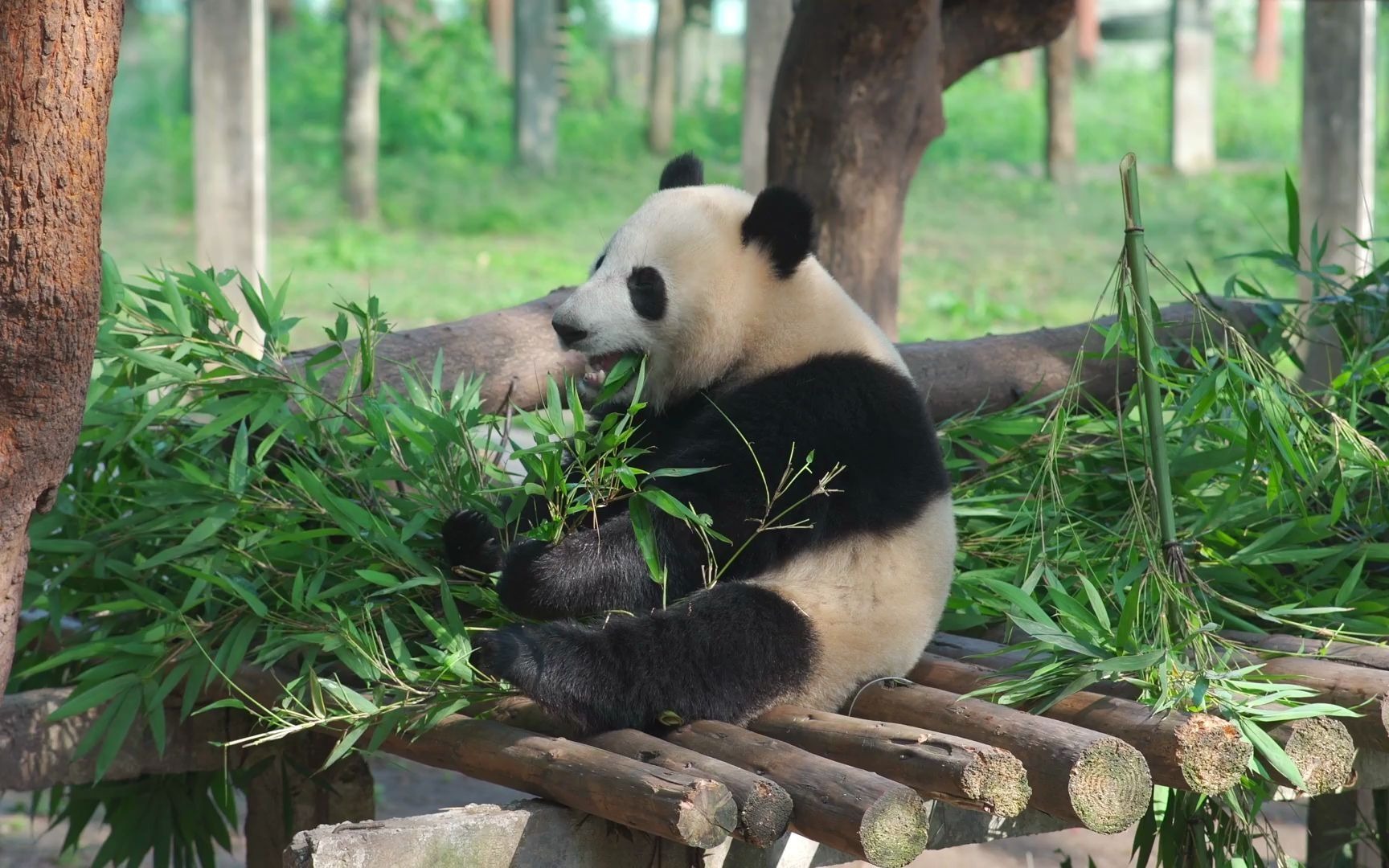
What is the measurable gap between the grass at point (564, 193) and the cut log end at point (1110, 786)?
491 centimetres

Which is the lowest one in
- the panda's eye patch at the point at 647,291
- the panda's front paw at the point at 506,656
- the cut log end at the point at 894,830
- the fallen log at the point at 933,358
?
the cut log end at the point at 894,830

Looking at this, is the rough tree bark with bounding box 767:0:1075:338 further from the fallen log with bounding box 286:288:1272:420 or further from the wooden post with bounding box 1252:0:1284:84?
the wooden post with bounding box 1252:0:1284:84

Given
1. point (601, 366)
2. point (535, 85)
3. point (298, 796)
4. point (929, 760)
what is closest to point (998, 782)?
point (929, 760)

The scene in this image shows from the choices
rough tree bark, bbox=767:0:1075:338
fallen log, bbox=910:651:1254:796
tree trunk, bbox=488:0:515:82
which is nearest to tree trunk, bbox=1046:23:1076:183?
tree trunk, bbox=488:0:515:82

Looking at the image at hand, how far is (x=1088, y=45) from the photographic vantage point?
20.3 metres

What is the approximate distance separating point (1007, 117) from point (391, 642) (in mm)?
15228

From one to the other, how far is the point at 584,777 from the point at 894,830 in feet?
1.40

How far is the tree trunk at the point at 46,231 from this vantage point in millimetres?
1583

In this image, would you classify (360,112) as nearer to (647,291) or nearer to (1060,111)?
(1060,111)

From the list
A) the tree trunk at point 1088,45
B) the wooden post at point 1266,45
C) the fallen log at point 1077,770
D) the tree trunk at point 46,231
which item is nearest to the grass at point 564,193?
the tree trunk at point 1088,45

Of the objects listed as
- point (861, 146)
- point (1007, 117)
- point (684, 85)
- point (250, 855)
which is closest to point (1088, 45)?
point (1007, 117)

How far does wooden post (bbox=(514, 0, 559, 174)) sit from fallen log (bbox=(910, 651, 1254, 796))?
11.0m

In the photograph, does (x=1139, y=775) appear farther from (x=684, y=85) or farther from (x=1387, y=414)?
A: (x=684, y=85)

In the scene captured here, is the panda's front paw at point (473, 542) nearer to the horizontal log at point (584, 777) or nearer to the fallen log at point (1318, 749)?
the horizontal log at point (584, 777)
